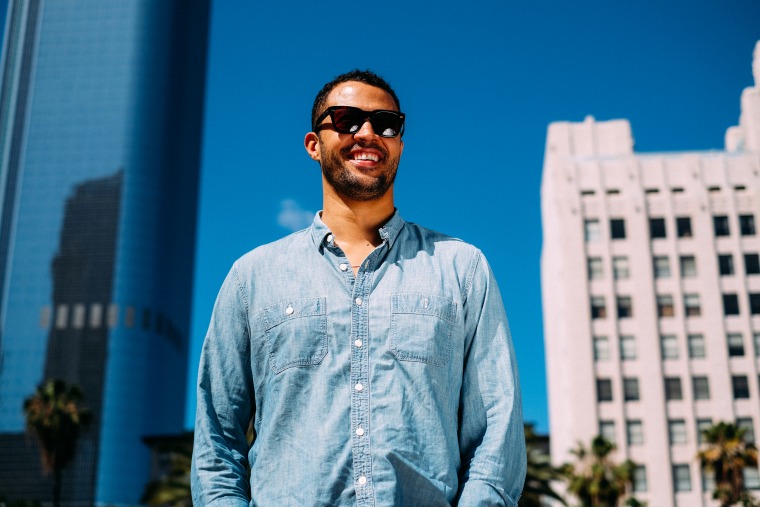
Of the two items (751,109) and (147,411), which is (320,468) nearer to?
(751,109)

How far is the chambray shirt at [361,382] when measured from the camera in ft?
10.2

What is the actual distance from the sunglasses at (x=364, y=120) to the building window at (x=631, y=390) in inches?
2695

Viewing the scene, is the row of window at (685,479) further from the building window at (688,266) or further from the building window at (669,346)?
the building window at (688,266)

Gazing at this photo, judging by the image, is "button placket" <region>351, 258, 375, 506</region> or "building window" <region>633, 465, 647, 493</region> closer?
"button placket" <region>351, 258, 375, 506</region>

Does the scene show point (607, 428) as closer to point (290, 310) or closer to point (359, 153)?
point (359, 153)

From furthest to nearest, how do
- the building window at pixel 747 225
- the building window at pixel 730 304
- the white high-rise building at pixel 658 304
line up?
the building window at pixel 747 225
the building window at pixel 730 304
the white high-rise building at pixel 658 304

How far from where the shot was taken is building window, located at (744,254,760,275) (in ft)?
234

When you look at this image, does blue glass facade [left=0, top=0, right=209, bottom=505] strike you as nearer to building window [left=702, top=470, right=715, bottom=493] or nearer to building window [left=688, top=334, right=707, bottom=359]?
building window [left=688, top=334, right=707, bottom=359]

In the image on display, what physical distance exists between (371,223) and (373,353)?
62 centimetres

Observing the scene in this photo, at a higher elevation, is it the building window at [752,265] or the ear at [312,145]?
the building window at [752,265]

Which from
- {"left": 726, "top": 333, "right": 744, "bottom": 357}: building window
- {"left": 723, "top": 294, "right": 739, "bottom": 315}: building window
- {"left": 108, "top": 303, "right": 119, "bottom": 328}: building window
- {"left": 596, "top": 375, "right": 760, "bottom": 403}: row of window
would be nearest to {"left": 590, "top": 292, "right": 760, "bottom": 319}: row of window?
{"left": 723, "top": 294, "right": 739, "bottom": 315}: building window

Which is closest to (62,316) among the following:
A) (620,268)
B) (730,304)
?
(620,268)

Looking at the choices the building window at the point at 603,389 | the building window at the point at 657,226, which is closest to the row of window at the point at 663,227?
the building window at the point at 657,226

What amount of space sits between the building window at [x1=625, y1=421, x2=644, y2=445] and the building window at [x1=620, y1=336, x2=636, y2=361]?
200 inches
